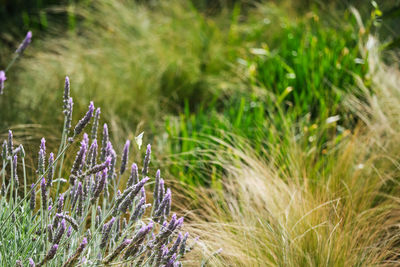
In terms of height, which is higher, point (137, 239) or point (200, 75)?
point (137, 239)

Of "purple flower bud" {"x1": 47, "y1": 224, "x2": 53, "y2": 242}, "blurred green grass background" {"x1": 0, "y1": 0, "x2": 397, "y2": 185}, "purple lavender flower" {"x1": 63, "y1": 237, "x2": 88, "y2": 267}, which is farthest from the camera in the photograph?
"blurred green grass background" {"x1": 0, "y1": 0, "x2": 397, "y2": 185}

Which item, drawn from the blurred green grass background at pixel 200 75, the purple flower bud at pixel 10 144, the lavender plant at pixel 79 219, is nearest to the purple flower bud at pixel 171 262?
the lavender plant at pixel 79 219

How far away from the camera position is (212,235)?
2.00 meters

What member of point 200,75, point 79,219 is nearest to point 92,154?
point 79,219

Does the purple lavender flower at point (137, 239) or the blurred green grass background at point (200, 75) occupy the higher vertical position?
the purple lavender flower at point (137, 239)

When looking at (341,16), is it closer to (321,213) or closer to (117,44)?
(117,44)

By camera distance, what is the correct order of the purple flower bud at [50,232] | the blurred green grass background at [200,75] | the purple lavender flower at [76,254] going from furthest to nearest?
1. the blurred green grass background at [200,75]
2. the purple flower bud at [50,232]
3. the purple lavender flower at [76,254]

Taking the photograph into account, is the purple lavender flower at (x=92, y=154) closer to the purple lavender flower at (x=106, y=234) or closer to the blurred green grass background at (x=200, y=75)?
the purple lavender flower at (x=106, y=234)

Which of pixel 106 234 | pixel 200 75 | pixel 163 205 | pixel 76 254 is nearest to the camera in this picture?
pixel 76 254

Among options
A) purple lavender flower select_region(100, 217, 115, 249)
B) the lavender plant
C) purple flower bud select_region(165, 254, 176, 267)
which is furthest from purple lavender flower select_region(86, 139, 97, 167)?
purple flower bud select_region(165, 254, 176, 267)

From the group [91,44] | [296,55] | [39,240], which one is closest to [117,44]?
[91,44]

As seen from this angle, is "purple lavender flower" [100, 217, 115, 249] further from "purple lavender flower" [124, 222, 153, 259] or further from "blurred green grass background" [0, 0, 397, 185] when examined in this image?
"blurred green grass background" [0, 0, 397, 185]

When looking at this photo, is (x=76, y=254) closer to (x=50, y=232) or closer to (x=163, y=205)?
(x=50, y=232)

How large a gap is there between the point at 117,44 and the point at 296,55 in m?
1.85
